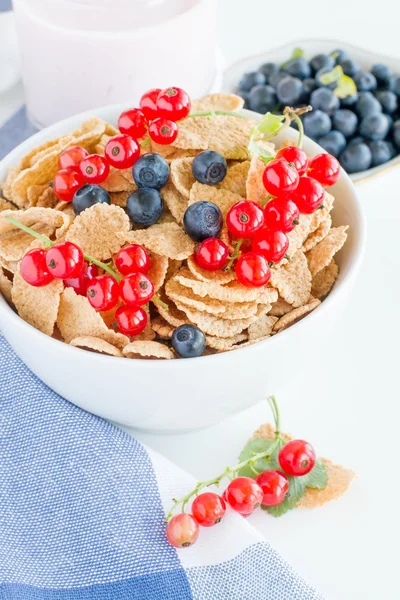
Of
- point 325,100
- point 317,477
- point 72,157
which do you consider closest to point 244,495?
point 317,477

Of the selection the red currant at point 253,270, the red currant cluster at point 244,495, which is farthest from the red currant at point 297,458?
the red currant at point 253,270

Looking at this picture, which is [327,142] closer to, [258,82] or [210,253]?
[258,82]

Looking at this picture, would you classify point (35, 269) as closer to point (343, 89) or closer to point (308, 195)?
point (308, 195)

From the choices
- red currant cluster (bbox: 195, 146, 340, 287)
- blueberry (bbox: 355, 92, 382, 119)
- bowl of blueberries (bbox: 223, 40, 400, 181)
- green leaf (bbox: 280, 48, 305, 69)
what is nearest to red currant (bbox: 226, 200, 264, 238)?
red currant cluster (bbox: 195, 146, 340, 287)

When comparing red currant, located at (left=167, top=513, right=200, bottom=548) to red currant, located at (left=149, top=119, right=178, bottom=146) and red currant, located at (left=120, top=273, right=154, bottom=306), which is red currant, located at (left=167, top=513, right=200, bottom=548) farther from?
red currant, located at (left=149, top=119, right=178, bottom=146)

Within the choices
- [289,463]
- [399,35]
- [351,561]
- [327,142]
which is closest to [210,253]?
[289,463]

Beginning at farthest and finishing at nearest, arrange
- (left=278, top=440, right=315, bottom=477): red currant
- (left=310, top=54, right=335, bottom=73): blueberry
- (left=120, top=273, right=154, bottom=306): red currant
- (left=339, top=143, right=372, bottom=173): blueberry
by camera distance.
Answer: (left=310, top=54, right=335, bottom=73): blueberry, (left=339, top=143, right=372, bottom=173): blueberry, (left=278, top=440, right=315, bottom=477): red currant, (left=120, top=273, right=154, bottom=306): red currant

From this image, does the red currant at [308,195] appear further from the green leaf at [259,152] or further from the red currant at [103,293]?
the red currant at [103,293]

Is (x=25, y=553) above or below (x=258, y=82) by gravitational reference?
below
